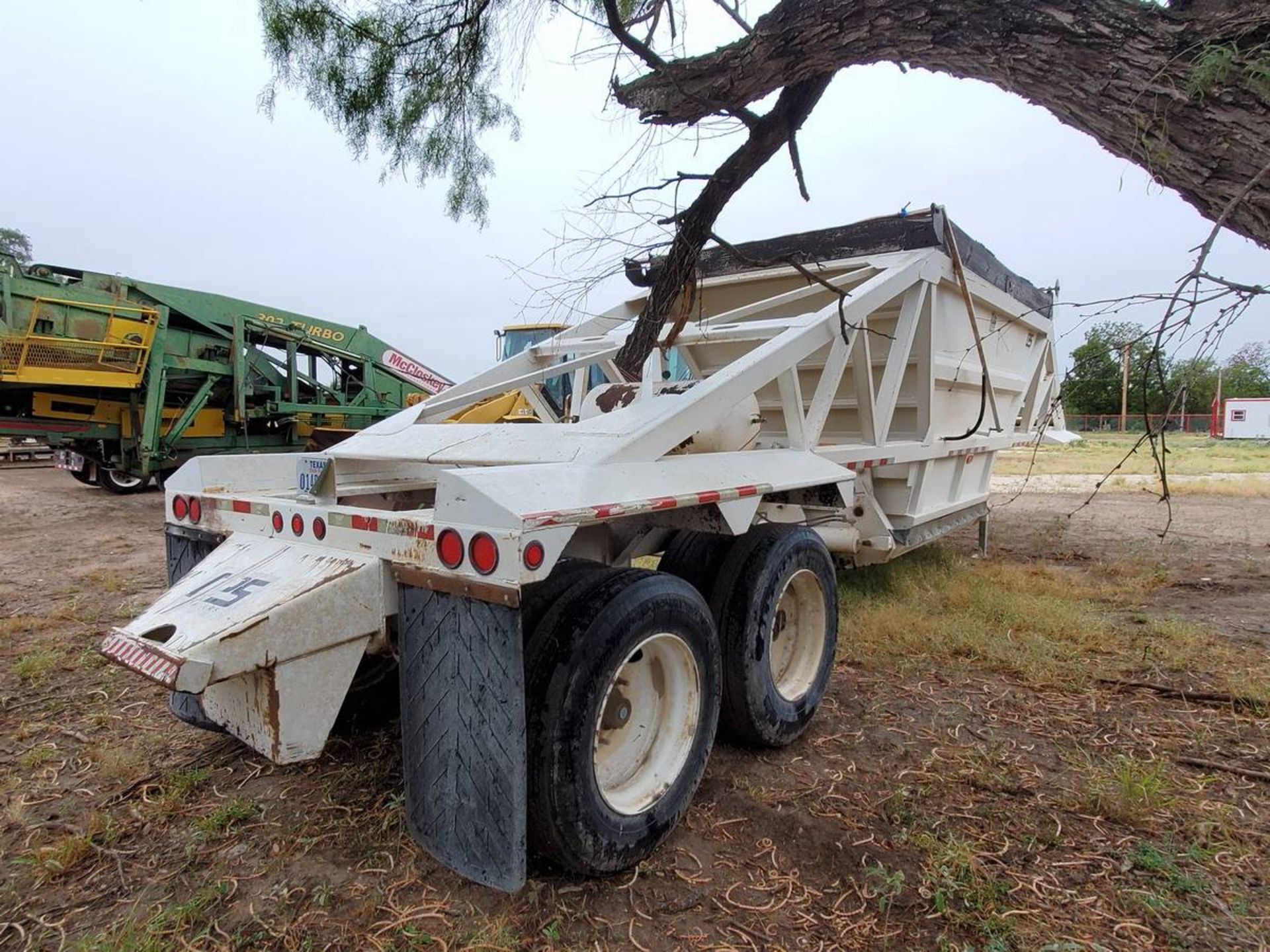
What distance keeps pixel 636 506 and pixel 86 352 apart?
9.78 meters

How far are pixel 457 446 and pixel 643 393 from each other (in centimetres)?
81

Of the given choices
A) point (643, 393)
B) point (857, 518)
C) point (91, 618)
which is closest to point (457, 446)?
point (643, 393)

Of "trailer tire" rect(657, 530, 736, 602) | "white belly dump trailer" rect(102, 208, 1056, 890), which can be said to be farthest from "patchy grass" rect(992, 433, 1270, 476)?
"trailer tire" rect(657, 530, 736, 602)

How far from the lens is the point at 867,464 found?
4098 mm

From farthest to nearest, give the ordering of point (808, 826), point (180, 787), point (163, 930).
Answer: point (180, 787) < point (808, 826) < point (163, 930)

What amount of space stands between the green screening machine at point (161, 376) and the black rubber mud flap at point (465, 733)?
24.9ft

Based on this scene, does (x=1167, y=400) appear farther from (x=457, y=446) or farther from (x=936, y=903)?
(x=457, y=446)

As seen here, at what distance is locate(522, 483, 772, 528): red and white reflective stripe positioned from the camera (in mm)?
2016

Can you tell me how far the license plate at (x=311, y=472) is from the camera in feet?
9.30

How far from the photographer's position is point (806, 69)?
2.83 metres

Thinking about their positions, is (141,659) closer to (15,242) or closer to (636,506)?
(636,506)

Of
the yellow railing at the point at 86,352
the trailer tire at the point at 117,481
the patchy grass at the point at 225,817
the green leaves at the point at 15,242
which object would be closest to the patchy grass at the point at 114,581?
the yellow railing at the point at 86,352

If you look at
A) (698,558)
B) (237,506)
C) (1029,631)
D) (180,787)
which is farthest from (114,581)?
(1029,631)

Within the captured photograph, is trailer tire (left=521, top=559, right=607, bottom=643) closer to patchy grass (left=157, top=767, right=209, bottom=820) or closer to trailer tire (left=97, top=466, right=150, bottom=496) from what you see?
patchy grass (left=157, top=767, right=209, bottom=820)
